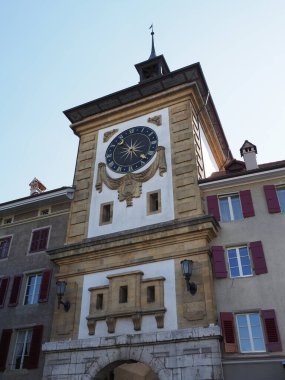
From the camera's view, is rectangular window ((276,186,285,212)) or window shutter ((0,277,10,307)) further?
window shutter ((0,277,10,307))

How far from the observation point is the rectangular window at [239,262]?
16.8 metres

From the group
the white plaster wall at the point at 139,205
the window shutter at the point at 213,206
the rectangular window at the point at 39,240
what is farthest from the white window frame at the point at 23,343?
the window shutter at the point at 213,206

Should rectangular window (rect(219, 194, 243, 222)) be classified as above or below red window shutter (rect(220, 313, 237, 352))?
above

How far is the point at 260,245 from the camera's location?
1698 centimetres

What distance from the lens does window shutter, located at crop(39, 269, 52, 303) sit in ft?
65.8

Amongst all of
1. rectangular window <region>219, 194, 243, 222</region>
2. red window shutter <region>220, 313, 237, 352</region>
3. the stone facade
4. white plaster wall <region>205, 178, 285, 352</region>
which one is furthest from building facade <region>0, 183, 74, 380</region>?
rectangular window <region>219, 194, 243, 222</region>

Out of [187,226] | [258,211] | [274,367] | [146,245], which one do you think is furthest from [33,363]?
[258,211]

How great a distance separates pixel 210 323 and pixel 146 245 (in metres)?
4.91

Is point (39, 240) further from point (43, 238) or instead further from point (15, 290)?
point (15, 290)

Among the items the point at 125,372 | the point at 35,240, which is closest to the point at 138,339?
the point at 125,372

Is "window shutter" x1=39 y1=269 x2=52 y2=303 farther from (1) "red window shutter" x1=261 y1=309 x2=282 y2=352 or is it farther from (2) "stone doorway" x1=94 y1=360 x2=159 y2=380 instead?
(1) "red window shutter" x1=261 y1=309 x2=282 y2=352

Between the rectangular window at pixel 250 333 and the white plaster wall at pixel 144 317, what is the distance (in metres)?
2.64

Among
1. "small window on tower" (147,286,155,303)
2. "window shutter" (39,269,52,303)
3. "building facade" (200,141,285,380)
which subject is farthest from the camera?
"window shutter" (39,269,52,303)

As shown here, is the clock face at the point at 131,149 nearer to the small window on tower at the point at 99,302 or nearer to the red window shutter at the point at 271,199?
the red window shutter at the point at 271,199
